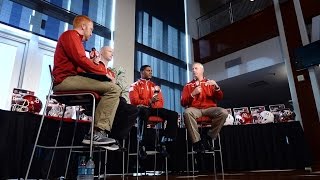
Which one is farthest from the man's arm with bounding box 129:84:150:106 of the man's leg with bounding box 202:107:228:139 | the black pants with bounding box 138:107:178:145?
the man's leg with bounding box 202:107:228:139

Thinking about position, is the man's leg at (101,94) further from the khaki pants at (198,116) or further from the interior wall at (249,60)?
the interior wall at (249,60)

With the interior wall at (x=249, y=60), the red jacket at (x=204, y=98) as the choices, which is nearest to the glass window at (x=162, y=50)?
the interior wall at (x=249, y=60)

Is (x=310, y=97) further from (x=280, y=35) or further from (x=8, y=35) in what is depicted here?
(x=8, y=35)

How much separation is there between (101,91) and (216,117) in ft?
4.96

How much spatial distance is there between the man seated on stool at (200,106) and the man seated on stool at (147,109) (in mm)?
181

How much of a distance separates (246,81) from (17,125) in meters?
4.91

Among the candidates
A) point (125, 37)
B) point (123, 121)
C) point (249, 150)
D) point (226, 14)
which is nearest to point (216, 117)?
point (123, 121)

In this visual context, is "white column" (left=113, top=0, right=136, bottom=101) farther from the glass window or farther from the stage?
the stage

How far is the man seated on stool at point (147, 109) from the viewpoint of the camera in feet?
8.57

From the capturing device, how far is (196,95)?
3.02 metres

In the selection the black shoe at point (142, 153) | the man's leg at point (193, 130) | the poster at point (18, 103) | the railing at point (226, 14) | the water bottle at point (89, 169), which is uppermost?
the railing at point (226, 14)

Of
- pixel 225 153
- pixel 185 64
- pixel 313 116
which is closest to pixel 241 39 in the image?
pixel 185 64

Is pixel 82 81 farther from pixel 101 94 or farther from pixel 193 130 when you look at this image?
pixel 193 130

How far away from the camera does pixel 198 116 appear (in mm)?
2787
